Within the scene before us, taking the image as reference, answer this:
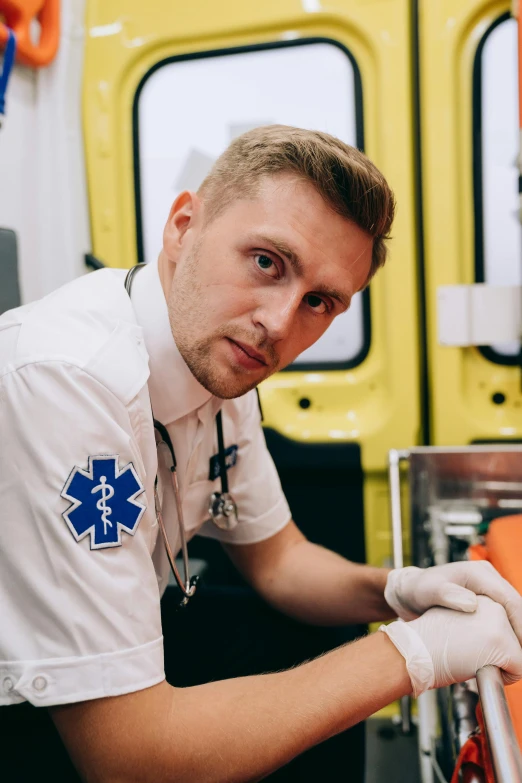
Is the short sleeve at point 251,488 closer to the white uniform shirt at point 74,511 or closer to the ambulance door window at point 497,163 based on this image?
the white uniform shirt at point 74,511

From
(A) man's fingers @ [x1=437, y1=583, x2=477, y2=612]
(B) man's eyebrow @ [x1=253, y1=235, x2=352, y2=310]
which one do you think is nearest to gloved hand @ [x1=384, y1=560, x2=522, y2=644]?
(A) man's fingers @ [x1=437, y1=583, x2=477, y2=612]

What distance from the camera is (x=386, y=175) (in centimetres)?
173

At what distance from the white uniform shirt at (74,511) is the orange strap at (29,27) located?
1.11 m

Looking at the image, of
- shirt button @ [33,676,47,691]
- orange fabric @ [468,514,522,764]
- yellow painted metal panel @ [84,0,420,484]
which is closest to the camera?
shirt button @ [33,676,47,691]

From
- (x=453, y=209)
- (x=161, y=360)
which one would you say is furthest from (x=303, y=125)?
(x=161, y=360)

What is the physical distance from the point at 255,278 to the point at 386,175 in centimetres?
90

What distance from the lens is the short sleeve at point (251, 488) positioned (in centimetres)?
144

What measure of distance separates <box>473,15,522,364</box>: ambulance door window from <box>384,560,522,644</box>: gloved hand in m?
0.84

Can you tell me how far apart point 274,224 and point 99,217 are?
1.16m

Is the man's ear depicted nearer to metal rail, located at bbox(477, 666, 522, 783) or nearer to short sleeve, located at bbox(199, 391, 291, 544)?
short sleeve, located at bbox(199, 391, 291, 544)

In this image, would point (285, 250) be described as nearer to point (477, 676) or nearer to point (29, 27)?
point (477, 676)

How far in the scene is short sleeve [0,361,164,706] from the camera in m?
0.79

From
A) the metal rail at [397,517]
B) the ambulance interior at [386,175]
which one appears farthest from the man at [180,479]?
the ambulance interior at [386,175]

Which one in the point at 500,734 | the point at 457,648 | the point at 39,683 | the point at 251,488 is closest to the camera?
the point at 500,734
